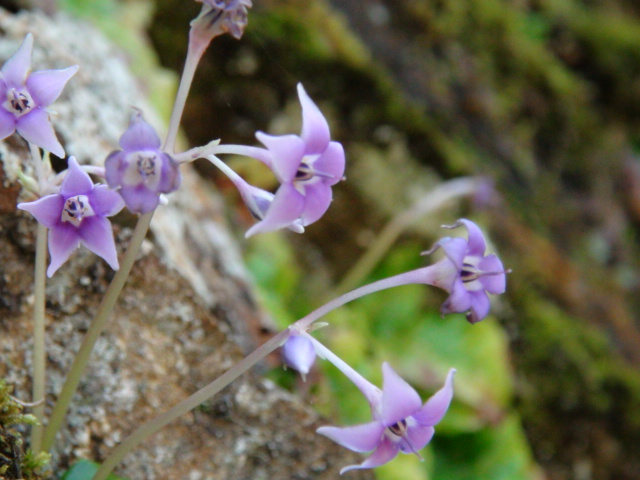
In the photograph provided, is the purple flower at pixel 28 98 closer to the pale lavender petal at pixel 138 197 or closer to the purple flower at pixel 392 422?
the pale lavender petal at pixel 138 197

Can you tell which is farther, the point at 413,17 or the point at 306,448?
the point at 413,17

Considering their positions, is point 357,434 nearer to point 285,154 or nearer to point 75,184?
point 285,154

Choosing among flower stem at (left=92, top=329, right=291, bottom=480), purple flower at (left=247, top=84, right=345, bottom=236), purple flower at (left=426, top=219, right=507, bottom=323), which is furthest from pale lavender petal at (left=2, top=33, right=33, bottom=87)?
purple flower at (left=426, top=219, right=507, bottom=323)

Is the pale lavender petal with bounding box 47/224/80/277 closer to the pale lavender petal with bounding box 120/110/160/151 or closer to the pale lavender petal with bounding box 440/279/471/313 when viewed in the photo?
the pale lavender petal with bounding box 120/110/160/151

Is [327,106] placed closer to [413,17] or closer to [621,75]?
[413,17]

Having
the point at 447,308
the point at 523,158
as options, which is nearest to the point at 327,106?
the point at 523,158

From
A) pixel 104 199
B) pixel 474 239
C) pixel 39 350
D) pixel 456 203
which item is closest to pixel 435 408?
pixel 474 239

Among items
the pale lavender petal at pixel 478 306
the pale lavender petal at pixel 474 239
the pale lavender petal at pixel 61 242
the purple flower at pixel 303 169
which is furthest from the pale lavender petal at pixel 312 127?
the pale lavender petal at pixel 61 242
